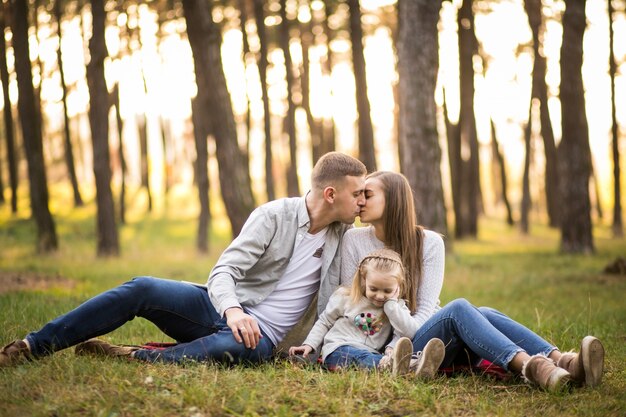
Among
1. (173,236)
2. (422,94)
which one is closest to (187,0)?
(422,94)

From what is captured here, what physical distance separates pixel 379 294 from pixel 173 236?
64.1 ft

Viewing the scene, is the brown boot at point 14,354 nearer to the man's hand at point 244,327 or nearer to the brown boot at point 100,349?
the brown boot at point 100,349

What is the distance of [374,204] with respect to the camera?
559cm

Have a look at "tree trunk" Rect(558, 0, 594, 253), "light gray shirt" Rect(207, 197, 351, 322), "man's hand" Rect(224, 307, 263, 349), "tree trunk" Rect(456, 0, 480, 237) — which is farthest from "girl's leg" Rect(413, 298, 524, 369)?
"tree trunk" Rect(456, 0, 480, 237)

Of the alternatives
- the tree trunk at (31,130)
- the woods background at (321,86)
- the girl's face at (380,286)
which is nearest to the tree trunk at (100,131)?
the woods background at (321,86)

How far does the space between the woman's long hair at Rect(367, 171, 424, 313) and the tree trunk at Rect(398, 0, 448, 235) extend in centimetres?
704

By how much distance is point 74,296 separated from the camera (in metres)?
8.85

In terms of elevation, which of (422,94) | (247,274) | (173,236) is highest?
(422,94)

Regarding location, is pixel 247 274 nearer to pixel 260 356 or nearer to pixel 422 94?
pixel 260 356

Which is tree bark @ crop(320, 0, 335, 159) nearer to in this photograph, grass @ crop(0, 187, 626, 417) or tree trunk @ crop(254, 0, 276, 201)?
tree trunk @ crop(254, 0, 276, 201)

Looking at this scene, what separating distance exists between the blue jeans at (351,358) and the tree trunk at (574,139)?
37.5 ft

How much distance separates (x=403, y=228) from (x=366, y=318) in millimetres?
758

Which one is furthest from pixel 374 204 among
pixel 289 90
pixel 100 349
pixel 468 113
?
pixel 468 113

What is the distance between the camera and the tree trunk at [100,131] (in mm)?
15836
